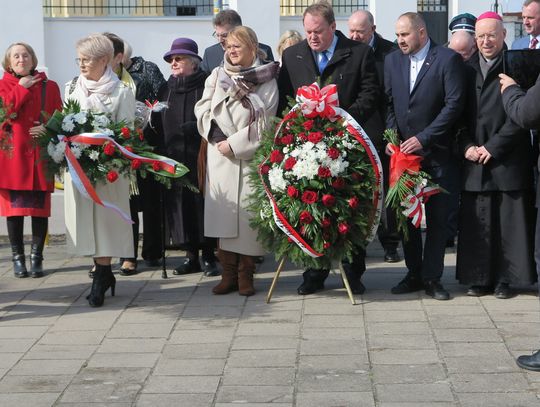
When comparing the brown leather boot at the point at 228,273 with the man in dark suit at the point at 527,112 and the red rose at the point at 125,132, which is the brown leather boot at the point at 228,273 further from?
the man in dark suit at the point at 527,112

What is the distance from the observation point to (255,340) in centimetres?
681

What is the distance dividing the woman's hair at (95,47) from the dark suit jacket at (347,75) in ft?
4.43

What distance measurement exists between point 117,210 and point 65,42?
14665 millimetres

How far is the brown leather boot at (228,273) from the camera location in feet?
27.1

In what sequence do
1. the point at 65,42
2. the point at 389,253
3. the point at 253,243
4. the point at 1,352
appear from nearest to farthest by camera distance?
the point at 1,352
the point at 253,243
the point at 389,253
the point at 65,42

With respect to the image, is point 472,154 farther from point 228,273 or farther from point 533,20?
point 533,20

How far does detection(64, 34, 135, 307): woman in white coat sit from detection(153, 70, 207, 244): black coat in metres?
0.99

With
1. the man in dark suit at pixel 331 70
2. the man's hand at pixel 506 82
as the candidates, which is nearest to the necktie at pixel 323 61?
the man in dark suit at pixel 331 70

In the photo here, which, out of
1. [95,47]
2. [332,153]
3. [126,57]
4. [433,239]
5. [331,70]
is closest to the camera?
[332,153]

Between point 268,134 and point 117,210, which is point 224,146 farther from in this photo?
point 117,210

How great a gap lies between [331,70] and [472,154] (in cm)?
123

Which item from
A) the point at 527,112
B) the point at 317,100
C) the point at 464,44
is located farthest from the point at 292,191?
the point at 464,44

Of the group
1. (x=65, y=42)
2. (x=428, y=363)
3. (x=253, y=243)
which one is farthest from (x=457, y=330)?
(x=65, y=42)

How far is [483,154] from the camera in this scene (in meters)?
7.77
